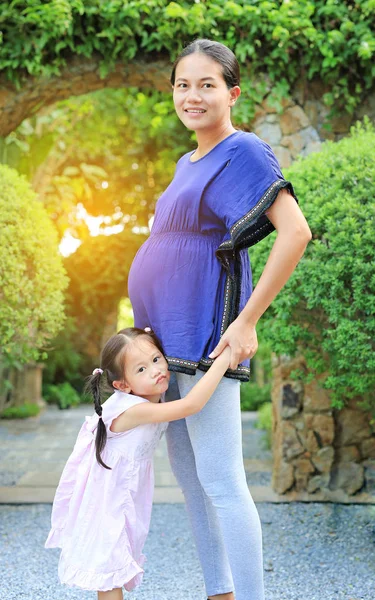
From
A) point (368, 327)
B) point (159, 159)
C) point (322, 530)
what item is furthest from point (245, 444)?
point (159, 159)

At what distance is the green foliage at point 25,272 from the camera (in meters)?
3.32

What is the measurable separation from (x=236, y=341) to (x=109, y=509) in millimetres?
576

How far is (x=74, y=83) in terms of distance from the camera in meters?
3.98

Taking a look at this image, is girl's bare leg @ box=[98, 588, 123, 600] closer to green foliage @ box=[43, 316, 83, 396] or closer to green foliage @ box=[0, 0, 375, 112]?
green foliage @ box=[0, 0, 375, 112]

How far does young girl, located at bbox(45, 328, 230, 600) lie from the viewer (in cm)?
174

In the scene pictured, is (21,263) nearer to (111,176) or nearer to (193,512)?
(193,512)

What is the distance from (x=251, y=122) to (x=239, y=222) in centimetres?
246

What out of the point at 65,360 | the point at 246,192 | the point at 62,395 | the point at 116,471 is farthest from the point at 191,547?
the point at 65,360

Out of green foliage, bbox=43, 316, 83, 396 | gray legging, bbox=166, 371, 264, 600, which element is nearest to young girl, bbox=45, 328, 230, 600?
gray legging, bbox=166, 371, 264, 600

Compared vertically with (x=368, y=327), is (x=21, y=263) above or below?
above

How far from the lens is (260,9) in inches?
140

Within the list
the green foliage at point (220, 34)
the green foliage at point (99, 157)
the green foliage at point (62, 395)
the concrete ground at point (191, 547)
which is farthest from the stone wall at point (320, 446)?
the green foliage at point (62, 395)

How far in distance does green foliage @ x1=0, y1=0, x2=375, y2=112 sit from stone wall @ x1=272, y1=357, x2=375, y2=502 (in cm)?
161

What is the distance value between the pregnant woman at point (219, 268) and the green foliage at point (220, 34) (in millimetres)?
2025
